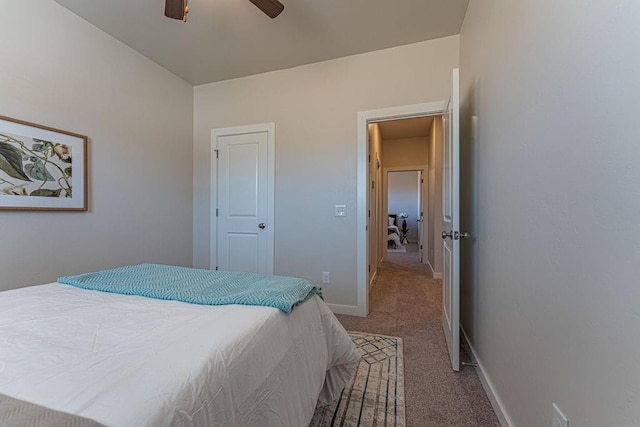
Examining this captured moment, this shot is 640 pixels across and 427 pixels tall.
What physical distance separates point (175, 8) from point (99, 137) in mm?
1342

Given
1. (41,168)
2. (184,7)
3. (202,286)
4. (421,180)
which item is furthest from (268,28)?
(421,180)

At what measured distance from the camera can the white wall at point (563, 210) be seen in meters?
0.65

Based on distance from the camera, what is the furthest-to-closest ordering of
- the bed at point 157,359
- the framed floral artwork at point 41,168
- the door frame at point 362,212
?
the door frame at point 362,212
the framed floral artwork at point 41,168
the bed at point 157,359

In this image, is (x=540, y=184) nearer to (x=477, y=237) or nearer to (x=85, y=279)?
(x=477, y=237)

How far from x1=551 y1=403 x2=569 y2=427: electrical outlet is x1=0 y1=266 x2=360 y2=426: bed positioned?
808 mm

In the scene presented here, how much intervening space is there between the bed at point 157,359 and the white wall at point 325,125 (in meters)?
1.57

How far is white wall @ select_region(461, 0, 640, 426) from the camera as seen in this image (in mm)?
648

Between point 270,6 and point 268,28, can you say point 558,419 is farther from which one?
point 268,28

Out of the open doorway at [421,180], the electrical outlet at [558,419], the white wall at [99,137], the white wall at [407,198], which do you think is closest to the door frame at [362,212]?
the open doorway at [421,180]

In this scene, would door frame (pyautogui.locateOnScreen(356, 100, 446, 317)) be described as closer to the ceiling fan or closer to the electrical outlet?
the ceiling fan

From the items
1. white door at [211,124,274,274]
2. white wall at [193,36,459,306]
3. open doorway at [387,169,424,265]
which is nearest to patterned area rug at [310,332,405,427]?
white wall at [193,36,459,306]

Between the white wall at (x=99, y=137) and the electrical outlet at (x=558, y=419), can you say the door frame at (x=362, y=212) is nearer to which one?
the electrical outlet at (x=558, y=419)

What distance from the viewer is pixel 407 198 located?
8.80 metres

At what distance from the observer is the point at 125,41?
245 cm
